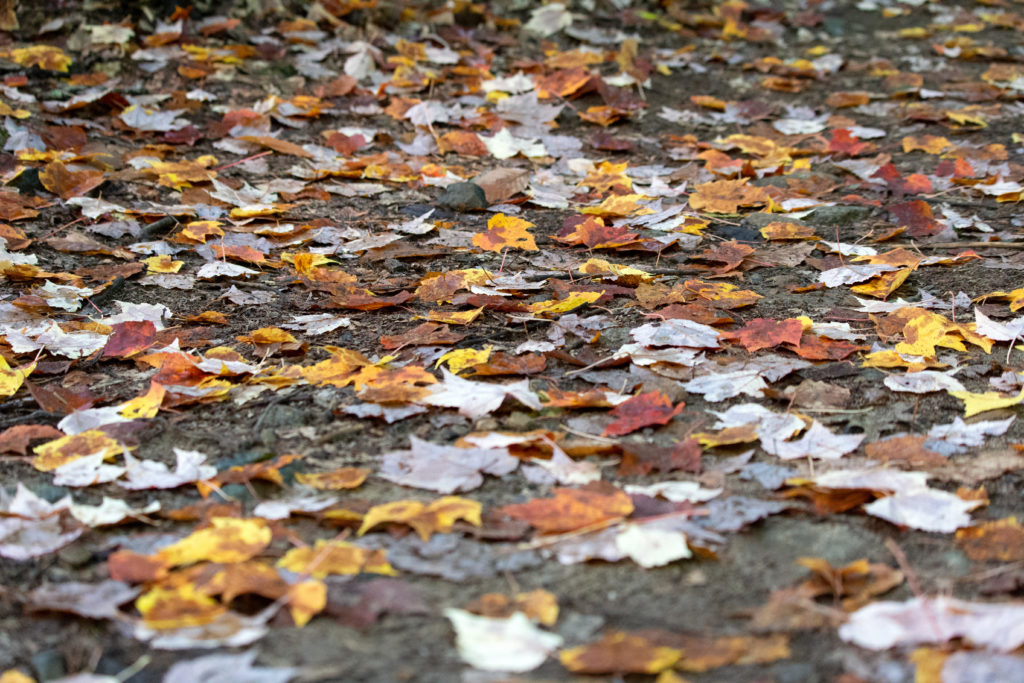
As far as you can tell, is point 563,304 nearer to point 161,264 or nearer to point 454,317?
point 454,317

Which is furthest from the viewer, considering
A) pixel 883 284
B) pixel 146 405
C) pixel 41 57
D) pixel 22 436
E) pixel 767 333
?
pixel 41 57

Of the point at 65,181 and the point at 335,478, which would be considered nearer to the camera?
the point at 335,478

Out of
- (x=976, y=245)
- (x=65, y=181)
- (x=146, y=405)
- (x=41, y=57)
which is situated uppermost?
(x=41, y=57)

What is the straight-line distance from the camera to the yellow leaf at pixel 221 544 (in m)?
1.22

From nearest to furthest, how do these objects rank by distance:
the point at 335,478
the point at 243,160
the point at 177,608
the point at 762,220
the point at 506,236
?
the point at 177,608 < the point at 335,478 < the point at 506,236 < the point at 762,220 < the point at 243,160

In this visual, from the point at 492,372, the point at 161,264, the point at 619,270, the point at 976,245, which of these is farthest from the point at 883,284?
the point at 161,264

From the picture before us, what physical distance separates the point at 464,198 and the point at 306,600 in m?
1.86

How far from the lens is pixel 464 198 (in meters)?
2.80

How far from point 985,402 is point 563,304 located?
3.06 feet

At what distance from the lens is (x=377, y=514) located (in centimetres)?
131

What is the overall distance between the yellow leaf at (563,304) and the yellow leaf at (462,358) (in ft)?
0.86

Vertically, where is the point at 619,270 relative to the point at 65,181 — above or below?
below

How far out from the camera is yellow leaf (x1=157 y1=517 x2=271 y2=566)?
1.22m

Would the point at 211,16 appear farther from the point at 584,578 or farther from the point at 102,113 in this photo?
the point at 584,578
